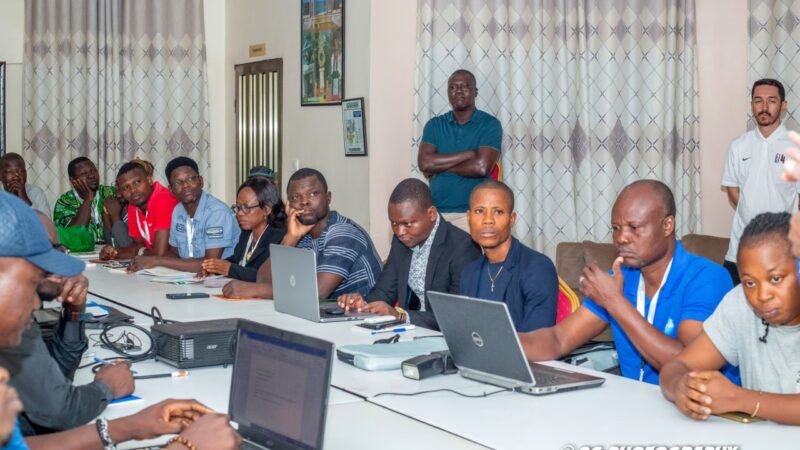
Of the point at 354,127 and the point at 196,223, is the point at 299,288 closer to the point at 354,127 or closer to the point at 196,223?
the point at 196,223

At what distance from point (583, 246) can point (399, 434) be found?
381cm

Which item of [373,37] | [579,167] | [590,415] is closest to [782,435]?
[590,415]

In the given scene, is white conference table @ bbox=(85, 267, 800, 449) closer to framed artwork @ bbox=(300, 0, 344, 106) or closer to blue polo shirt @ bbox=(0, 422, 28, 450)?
blue polo shirt @ bbox=(0, 422, 28, 450)

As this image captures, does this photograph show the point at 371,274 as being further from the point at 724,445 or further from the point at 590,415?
the point at 724,445

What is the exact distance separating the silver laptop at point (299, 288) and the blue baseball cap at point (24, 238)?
203cm

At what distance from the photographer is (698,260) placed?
10.5ft

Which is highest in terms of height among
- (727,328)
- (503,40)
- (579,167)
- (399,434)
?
(503,40)

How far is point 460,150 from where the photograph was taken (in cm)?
618

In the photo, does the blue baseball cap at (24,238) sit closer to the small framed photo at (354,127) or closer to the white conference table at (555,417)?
the white conference table at (555,417)

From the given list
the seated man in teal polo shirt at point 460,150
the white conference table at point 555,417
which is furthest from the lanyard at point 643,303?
the seated man in teal polo shirt at point 460,150

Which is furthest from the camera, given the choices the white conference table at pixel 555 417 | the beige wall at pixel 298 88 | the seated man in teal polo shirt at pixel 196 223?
the beige wall at pixel 298 88

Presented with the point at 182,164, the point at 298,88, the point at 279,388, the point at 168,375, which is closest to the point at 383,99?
the point at 298,88

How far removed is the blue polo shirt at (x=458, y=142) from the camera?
6.20 m

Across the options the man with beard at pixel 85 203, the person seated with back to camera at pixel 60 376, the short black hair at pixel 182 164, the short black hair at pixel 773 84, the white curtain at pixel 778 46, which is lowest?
the person seated with back to camera at pixel 60 376
